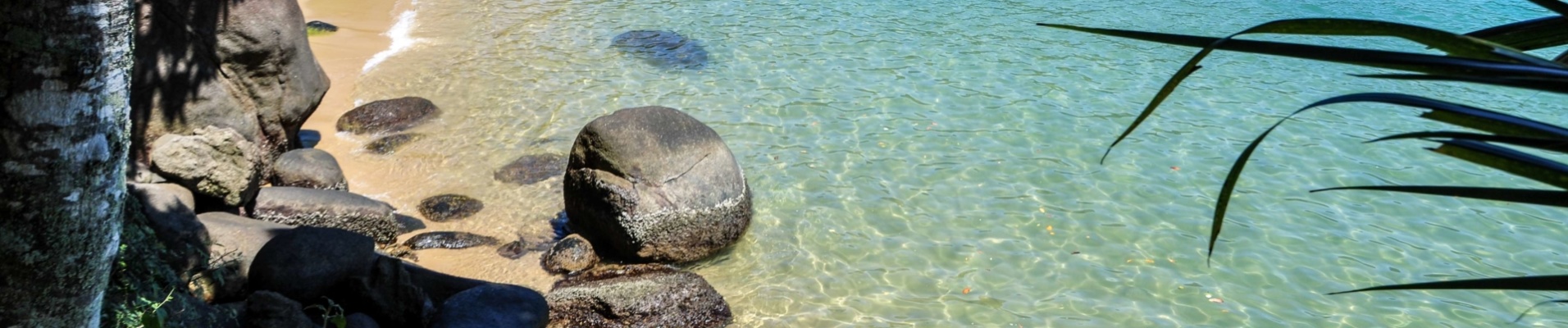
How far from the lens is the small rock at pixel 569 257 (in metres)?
8.12

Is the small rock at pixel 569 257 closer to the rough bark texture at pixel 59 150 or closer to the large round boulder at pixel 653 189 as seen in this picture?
the large round boulder at pixel 653 189

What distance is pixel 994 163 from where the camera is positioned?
33.2 feet

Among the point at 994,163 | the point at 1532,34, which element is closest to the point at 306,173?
the point at 994,163

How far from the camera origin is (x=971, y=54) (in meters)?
13.4

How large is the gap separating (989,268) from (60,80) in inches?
250

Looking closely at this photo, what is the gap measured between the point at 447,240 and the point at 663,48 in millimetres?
5723

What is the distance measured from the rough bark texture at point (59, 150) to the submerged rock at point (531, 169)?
22.1 feet

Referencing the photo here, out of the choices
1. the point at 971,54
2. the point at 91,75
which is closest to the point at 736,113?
the point at 971,54

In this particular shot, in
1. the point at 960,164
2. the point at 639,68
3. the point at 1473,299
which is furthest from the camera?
the point at 639,68

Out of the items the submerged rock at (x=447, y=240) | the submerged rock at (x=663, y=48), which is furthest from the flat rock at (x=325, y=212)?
the submerged rock at (x=663, y=48)

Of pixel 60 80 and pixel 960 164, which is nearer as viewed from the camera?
pixel 60 80

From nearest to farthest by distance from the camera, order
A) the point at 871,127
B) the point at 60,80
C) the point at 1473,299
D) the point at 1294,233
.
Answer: the point at 60,80
the point at 1473,299
the point at 1294,233
the point at 871,127

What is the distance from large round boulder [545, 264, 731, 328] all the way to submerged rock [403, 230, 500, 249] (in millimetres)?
1281

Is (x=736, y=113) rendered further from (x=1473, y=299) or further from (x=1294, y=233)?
(x=1473, y=299)
